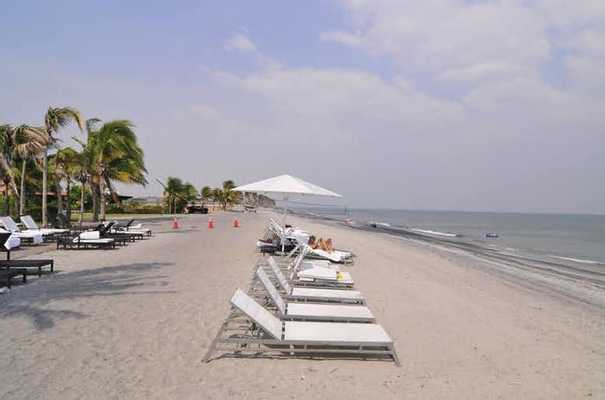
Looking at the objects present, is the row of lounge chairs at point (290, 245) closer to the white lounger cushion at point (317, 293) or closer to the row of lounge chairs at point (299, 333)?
the white lounger cushion at point (317, 293)

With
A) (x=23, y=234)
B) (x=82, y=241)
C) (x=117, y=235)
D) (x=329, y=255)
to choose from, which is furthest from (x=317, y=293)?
(x=23, y=234)

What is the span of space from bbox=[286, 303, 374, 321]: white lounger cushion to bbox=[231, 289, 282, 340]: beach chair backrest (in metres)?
0.62

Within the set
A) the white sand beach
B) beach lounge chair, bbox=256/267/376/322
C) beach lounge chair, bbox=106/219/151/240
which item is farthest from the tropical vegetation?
beach lounge chair, bbox=256/267/376/322

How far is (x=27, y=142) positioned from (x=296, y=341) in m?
18.2

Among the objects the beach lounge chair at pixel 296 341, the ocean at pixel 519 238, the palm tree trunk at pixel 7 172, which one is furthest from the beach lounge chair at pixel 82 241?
the ocean at pixel 519 238

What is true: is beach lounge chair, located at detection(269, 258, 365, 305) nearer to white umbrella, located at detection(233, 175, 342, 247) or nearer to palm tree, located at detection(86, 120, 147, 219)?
white umbrella, located at detection(233, 175, 342, 247)

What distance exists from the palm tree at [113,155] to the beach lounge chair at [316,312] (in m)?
21.3

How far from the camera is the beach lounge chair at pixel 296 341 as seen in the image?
4742mm

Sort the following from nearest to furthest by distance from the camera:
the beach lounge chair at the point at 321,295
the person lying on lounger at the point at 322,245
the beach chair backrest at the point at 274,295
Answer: the beach chair backrest at the point at 274,295, the beach lounge chair at the point at 321,295, the person lying on lounger at the point at 322,245

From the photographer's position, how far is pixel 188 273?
31.4ft

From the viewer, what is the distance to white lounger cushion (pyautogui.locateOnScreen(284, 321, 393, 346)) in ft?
15.7

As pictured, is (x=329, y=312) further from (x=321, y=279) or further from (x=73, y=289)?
(x=73, y=289)

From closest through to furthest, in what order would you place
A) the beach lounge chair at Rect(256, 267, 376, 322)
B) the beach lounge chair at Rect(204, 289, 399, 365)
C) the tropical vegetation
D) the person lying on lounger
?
the beach lounge chair at Rect(204, 289, 399, 365) < the beach lounge chair at Rect(256, 267, 376, 322) < the person lying on lounger < the tropical vegetation

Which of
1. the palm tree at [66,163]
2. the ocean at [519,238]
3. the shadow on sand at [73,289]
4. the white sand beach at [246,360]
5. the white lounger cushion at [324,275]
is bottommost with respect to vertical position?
the ocean at [519,238]
